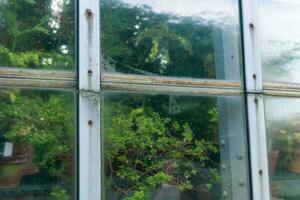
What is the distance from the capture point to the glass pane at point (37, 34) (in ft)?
4.10

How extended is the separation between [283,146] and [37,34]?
100cm

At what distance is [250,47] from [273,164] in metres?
0.45

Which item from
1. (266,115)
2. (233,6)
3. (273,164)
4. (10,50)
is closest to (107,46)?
(10,50)

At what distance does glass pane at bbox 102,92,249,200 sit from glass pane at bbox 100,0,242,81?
11 centimetres

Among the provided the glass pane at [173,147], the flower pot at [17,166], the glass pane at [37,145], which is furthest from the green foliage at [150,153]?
the flower pot at [17,166]

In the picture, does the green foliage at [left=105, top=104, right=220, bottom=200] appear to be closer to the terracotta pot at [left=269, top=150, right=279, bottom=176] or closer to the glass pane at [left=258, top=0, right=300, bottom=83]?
the terracotta pot at [left=269, top=150, right=279, bottom=176]

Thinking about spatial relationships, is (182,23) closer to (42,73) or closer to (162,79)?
(162,79)

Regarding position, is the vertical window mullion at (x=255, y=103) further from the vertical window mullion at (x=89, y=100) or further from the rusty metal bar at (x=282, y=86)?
the vertical window mullion at (x=89, y=100)

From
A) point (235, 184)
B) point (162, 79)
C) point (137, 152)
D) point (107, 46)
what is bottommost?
point (235, 184)

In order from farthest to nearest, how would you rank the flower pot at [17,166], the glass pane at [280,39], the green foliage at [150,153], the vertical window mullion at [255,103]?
the glass pane at [280,39], the vertical window mullion at [255,103], the green foliage at [150,153], the flower pot at [17,166]

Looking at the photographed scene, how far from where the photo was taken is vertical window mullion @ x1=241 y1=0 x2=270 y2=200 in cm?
149

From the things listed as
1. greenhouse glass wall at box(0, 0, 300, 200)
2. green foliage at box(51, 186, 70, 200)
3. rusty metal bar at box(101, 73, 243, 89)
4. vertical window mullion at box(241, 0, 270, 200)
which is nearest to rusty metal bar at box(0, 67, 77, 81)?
greenhouse glass wall at box(0, 0, 300, 200)

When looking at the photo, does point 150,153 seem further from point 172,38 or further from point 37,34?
point 37,34

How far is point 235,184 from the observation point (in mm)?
1496
